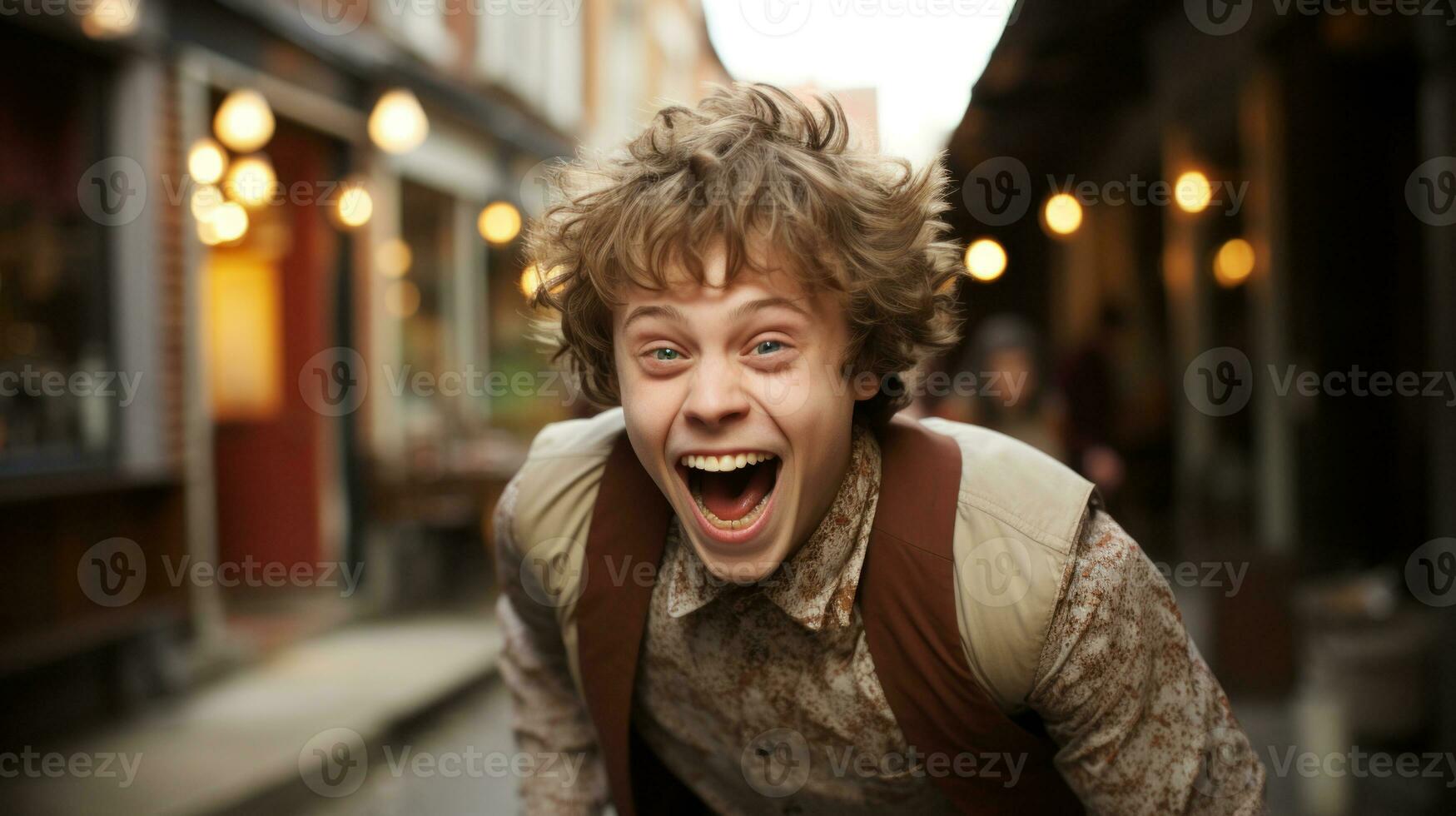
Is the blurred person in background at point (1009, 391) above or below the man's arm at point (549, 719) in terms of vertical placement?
above

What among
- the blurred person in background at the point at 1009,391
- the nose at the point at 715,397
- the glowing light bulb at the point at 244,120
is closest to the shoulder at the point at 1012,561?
the nose at the point at 715,397

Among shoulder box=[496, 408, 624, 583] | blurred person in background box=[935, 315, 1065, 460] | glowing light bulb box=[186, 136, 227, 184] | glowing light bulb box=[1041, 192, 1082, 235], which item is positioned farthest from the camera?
glowing light bulb box=[186, 136, 227, 184]

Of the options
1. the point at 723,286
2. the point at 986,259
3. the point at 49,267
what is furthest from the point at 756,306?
the point at 49,267

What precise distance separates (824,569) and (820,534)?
0.20 feet

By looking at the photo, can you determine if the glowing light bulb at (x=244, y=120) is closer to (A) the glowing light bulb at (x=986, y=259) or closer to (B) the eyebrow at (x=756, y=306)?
(A) the glowing light bulb at (x=986, y=259)

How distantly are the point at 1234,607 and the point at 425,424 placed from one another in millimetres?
7405

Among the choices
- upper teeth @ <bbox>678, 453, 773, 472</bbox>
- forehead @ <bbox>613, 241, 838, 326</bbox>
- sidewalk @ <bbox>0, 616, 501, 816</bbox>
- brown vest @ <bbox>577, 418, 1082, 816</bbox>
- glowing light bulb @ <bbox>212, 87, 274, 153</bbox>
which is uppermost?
glowing light bulb @ <bbox>212, 87, 274, 153</bbox>

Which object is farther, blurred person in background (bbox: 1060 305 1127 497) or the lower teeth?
blurred person in background (bbox: 1060 305 1127 497)

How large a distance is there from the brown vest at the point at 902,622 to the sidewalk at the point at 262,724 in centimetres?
352

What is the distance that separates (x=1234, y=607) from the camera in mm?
5949

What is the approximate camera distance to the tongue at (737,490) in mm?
1913

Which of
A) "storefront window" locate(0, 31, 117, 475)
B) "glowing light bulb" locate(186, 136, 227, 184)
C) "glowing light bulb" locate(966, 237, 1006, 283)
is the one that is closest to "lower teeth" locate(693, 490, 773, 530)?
"glowing light bulb" locate(966, 237, 1006, 283)

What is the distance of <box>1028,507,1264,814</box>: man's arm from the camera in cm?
182

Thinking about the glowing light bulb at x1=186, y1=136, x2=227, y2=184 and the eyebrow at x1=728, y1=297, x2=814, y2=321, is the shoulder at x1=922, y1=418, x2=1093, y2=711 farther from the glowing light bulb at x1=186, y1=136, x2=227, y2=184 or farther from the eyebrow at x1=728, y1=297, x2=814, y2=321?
the glowing light bulb at x1=186, y1=136, x2=227, y2=184
